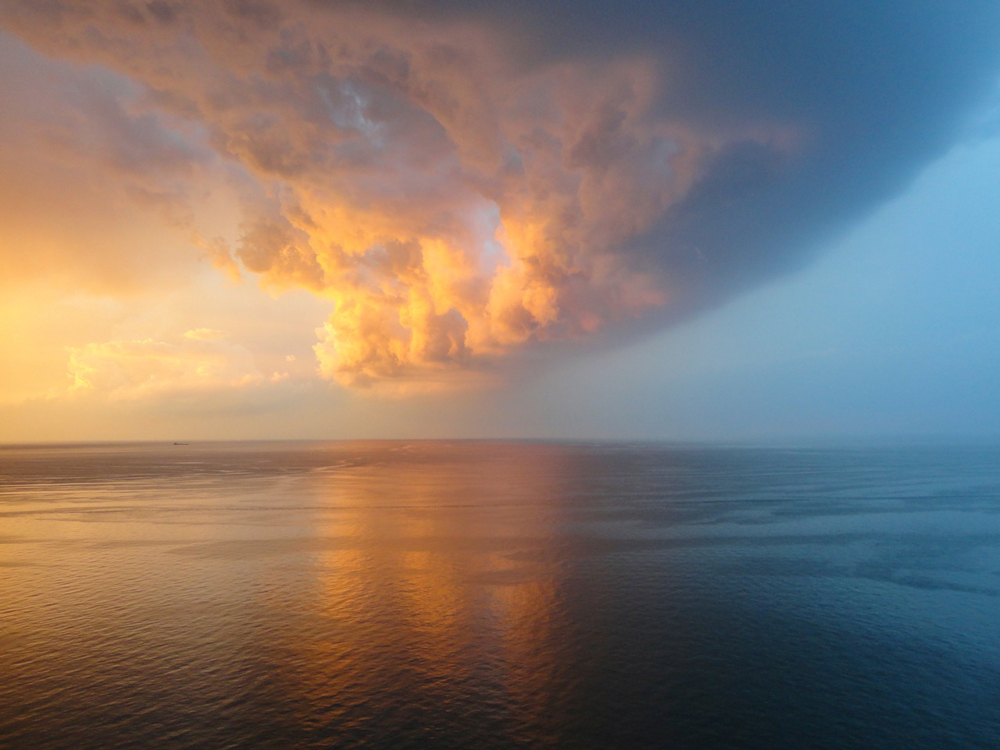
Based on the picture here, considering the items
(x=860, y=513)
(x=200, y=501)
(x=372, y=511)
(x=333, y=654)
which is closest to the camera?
(x=333, y=654)

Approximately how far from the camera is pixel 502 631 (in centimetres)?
4350

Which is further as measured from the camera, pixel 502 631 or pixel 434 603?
pixel 434 603

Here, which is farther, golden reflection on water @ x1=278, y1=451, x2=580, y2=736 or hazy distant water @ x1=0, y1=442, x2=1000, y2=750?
golden reflection on water @ x1=278, y1=451, x2=580, y2=736

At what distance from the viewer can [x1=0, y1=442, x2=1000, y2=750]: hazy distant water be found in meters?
30.4

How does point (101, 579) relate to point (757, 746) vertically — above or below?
above

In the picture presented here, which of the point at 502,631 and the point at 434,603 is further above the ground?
the point at 434,603

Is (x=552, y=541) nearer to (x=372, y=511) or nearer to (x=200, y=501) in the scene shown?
(x=372, y=511)

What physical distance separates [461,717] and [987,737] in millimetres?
28597

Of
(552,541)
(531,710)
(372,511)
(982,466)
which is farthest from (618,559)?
(982,466)

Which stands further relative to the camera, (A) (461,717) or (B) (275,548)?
(B) (275,548)

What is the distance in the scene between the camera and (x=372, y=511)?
102 meters

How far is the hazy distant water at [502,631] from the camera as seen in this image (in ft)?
99.7

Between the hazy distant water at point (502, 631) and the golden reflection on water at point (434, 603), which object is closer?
the hazy distant water at point (502, 631)

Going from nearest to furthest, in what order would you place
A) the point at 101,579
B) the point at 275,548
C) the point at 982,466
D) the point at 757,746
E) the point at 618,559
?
the point at 757,746 → the point at 101,579 → the point at 618,559 → the point at 275,548 → the point at 982,466
